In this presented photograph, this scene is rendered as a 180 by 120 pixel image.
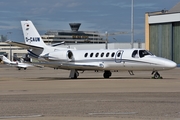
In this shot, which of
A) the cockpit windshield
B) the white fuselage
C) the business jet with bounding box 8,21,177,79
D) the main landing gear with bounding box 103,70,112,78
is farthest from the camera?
the main landing gear with bounding box 103,70,112,78

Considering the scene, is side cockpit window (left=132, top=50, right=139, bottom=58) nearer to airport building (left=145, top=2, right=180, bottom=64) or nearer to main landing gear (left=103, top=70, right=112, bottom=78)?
main landing gear (left=103, top=70, right=112, bottom=78)

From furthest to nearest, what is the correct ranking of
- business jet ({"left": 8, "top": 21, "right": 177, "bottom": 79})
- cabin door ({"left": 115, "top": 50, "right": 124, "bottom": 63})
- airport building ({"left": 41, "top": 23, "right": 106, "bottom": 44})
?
1. airport building ({"left": 41, "top": 23, "right": 106, "bottom": 44})
2. cabin door ({"left": 115, "top": 50, "right": 124, "bottom": 63})
3. business jet ({"left": 8, "top": 21, "right": 177, "bottom": 79})

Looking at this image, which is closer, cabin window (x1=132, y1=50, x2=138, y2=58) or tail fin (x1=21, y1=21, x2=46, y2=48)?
cabin window (x1=132, y1=50, x2=138, y2=58)

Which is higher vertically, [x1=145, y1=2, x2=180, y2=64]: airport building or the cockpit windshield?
[x1=145, y1=2, x2=180, y2=64]: airport building

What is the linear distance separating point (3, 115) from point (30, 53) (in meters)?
25.1

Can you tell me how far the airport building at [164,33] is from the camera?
75944 mm

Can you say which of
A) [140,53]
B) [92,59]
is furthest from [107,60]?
[140,53]

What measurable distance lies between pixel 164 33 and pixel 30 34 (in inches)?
1669

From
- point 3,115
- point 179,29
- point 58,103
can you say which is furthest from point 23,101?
point 179,29

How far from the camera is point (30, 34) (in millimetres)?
39344

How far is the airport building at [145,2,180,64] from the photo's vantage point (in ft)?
249

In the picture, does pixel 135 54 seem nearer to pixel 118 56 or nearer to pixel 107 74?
pixel 118 56

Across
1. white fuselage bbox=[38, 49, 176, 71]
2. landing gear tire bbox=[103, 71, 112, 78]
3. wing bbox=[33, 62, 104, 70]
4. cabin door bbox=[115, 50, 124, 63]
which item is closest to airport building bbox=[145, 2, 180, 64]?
landing gear tire bbox=[103, 71, 112, 78]

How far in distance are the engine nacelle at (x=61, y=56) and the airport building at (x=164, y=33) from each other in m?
41.3
